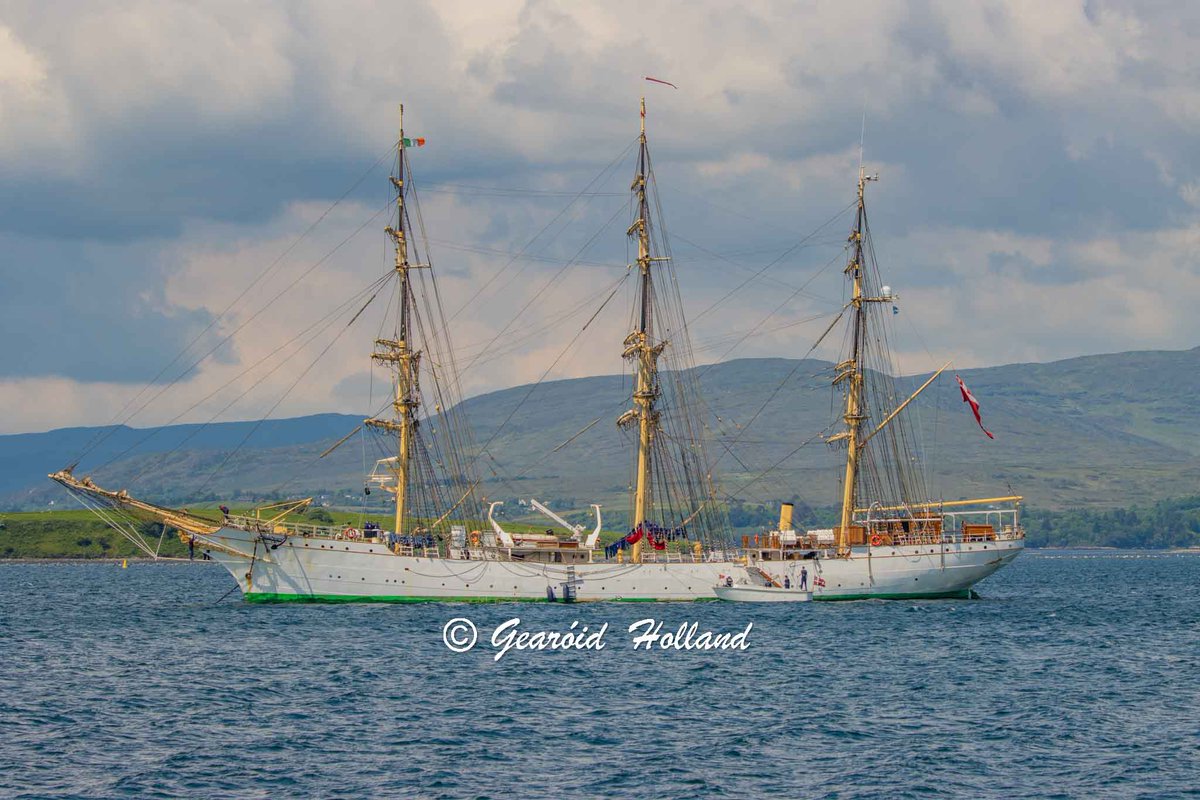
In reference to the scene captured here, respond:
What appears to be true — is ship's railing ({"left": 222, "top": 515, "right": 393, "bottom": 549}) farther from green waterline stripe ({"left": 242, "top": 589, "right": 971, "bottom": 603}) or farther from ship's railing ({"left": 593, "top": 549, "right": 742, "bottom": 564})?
ship's railing ({"left": 593, "top": 549, "right": 742, "bottom": 564})

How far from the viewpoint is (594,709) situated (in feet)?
193

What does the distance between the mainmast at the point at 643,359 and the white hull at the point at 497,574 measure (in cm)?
572

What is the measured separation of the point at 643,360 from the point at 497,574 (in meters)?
20.0

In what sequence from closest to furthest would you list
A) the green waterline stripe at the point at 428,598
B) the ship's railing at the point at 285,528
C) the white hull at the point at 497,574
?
the ship's railing at the point at 285,528
the white hull at the point at 497,574
the green waterline stripe at the point at 428,598

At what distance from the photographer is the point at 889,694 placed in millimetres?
63281

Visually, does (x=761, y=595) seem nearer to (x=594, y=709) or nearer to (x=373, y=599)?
(x=373, y=599)

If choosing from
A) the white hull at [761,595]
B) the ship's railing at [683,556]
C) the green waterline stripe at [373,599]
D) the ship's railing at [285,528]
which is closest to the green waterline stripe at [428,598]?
the green waterline stripe at [373,599]

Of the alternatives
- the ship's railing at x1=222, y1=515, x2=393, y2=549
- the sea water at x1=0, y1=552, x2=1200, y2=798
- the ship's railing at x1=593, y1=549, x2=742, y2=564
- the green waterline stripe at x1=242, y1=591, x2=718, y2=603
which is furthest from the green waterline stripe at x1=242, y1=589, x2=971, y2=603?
the ship's railing at x1=222, y1=515, x2=393, y2=549

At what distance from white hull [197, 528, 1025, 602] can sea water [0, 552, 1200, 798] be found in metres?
3.13

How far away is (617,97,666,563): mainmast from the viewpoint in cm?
11156

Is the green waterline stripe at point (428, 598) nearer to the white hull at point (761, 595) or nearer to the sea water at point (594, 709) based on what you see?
the white hull at point (761, 595)

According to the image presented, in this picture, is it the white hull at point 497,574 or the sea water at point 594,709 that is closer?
the sea water at point 594,709

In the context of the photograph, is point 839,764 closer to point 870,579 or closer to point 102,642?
point 102,642

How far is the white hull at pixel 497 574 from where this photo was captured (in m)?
102
